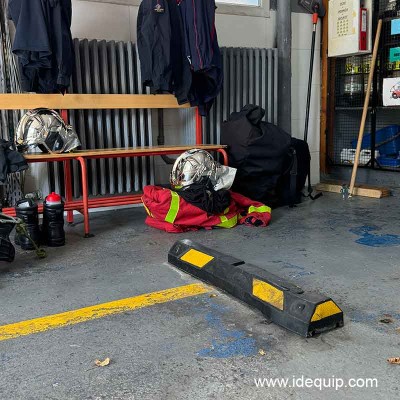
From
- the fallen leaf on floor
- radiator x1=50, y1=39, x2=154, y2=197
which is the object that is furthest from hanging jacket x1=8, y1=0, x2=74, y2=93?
the fallen leaf on floor

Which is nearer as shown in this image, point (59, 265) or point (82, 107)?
point (59, 265)

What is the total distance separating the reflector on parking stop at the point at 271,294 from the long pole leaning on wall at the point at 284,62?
9.36ft

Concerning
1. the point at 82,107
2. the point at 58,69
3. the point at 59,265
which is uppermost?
the point at 58,69

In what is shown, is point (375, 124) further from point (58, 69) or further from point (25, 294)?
point (25, 294)

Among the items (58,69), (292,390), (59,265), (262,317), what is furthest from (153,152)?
(292,390)

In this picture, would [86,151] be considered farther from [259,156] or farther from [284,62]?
[284,62]

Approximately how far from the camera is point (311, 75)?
16.9ft

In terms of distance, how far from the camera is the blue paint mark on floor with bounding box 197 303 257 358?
1656 millimetres

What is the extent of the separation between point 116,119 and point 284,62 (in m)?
1.94

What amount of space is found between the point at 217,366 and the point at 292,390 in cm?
26

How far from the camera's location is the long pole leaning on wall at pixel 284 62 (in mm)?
4957

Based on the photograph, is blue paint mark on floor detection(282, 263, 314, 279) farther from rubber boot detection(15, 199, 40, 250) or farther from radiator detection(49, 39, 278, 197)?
radiator detection(49, 39, 278, 197)

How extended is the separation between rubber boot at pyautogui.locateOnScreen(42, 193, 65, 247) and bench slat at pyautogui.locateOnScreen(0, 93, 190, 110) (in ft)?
2.84

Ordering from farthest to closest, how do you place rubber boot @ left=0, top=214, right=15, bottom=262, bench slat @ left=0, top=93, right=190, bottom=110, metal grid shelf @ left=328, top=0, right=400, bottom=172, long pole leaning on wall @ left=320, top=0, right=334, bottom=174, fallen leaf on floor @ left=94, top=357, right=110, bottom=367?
long pole leaning on wall @ left=320, top=0, right=334, bottom=174 < metal grid shelf @ left=328, top=0, right=400, bottom=172 < bench slat @ left=0, top=93, right=190, bottom=110 < rubber boot @ left=0, top=214, right=15, bottom=262 < fallen leaf on floor @ left=94, top=357, right=110, bottom=367
